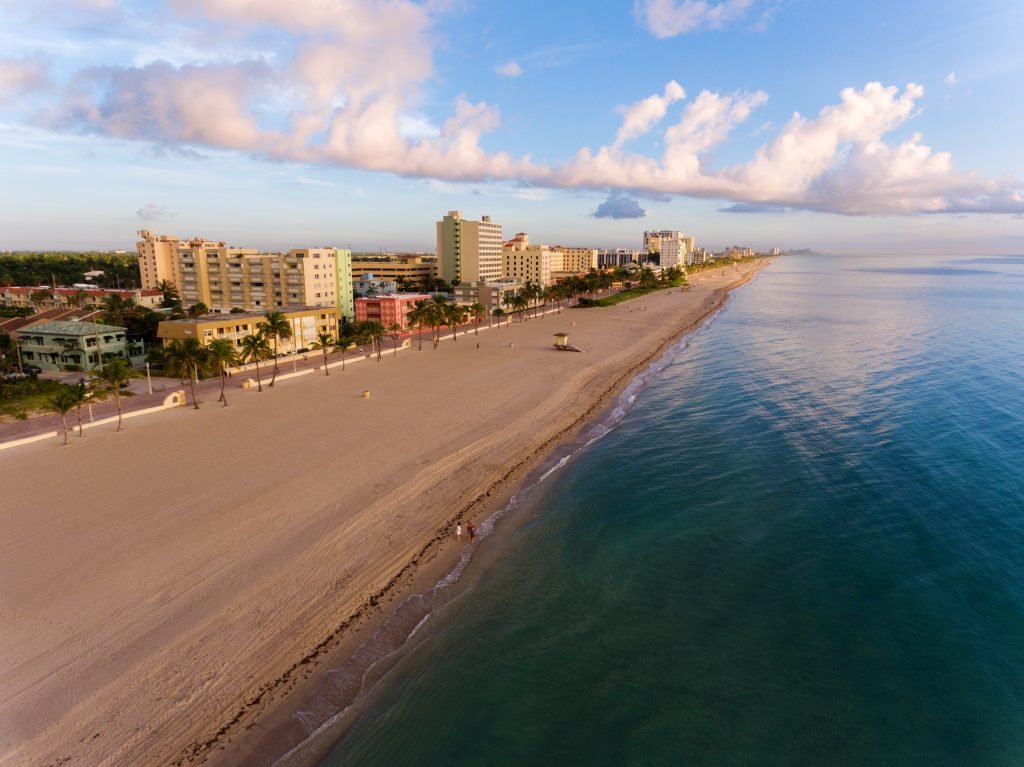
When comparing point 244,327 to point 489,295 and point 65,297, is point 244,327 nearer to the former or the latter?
point 65,297

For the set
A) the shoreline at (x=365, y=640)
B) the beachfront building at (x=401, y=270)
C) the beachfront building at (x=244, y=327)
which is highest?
the beachfront building at (x=401, y=270)

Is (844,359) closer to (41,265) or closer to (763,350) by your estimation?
(763,350)

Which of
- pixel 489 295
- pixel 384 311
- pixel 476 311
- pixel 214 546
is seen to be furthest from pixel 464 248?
pixel 214 546

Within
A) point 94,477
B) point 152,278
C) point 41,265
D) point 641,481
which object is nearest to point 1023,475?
point 641,481

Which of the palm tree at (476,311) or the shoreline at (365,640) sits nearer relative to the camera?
the shoreline at (365,640)

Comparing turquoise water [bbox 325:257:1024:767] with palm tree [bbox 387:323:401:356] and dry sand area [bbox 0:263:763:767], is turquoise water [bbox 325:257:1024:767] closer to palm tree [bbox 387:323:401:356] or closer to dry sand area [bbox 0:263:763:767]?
dry sand area [bbox 0:263:763:767]

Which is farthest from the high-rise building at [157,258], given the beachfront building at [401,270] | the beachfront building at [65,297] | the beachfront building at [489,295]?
the beachfront building at [489,295]

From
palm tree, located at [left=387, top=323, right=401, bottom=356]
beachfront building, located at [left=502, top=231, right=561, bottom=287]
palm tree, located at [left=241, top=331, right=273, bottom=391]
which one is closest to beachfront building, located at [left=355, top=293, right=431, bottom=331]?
palm tree, located at [left=387, top=323, right=401, bottom=356]

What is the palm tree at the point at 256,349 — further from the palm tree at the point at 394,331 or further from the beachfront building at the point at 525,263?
the beachfront building at the point at 525,263
